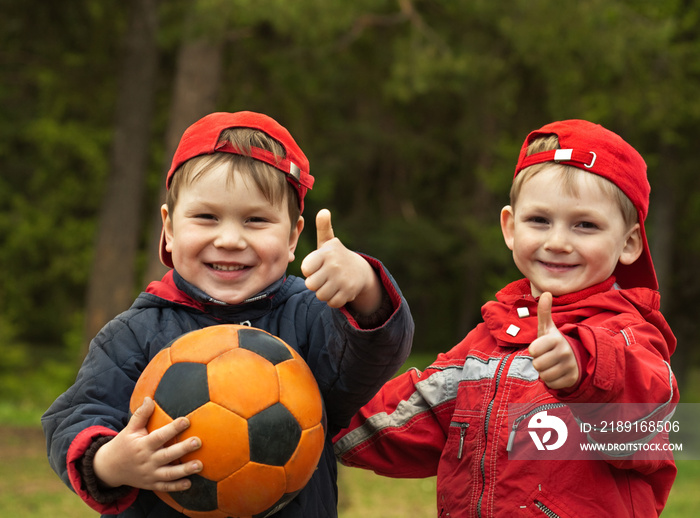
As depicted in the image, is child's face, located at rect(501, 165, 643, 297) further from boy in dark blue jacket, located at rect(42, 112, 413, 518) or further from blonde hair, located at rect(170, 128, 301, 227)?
blonde hair, located at rect(170, 128, 301, 227)

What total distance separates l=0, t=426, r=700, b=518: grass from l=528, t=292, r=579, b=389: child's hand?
6.83 m

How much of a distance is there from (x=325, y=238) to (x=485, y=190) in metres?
22.4

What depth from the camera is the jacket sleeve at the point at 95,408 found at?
8.39 feet

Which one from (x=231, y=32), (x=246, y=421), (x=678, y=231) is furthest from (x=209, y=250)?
(x=678, y=231)

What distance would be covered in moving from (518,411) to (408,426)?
1.53 feet

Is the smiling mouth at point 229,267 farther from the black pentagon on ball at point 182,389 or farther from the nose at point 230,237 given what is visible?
the black pentagon on ball at point 182,389

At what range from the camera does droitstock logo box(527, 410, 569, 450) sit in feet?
9.30

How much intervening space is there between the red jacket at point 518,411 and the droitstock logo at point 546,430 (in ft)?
0.07

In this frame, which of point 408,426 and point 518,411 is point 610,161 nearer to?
point 518,411

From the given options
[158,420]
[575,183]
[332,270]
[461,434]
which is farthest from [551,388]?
[158,420]

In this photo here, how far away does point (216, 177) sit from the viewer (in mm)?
2836

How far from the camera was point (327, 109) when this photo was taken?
23797 millimetres

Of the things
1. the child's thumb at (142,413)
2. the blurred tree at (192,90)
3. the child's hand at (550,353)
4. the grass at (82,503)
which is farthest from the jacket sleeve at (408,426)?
the blurred tree at (192,90)

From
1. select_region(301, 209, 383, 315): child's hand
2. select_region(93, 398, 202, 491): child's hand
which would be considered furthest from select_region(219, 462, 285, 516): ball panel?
select_region(301, 209, 383, 315): child's hand
